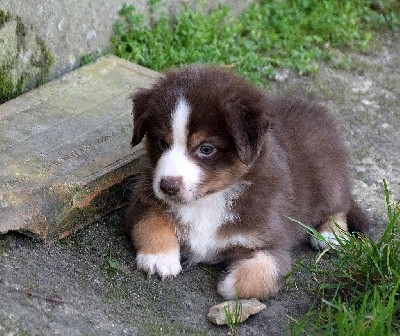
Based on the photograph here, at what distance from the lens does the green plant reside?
14.0 ft

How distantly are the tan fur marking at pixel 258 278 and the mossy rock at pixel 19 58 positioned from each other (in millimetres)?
2224

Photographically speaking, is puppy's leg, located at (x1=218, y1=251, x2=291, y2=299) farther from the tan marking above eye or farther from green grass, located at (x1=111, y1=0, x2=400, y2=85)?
green grass, located at (x1=111, y1=0, x2=400, y2=85)

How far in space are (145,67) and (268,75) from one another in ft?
4.17

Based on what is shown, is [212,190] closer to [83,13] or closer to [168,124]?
[168,124]

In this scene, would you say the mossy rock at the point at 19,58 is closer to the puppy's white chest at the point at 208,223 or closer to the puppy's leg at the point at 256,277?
the puppy's white chest at the point at 208,223

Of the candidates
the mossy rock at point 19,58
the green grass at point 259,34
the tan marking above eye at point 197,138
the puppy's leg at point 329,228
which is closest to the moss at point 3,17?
the mossy rock at point 19,58

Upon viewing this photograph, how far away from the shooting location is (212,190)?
15.1 ft

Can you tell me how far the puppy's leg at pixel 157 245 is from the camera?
185 inches

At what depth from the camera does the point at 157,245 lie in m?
4.77

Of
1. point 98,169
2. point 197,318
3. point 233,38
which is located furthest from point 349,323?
point 233,38

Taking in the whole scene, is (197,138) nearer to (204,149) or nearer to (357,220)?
(204,149)

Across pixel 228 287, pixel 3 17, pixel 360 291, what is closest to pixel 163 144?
pixel 228 287

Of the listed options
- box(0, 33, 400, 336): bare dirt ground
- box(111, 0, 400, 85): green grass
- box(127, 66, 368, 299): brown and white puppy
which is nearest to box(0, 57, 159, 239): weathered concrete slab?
box(0, 33, 400, 336): bare dirt ground

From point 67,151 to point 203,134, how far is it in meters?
1.14
